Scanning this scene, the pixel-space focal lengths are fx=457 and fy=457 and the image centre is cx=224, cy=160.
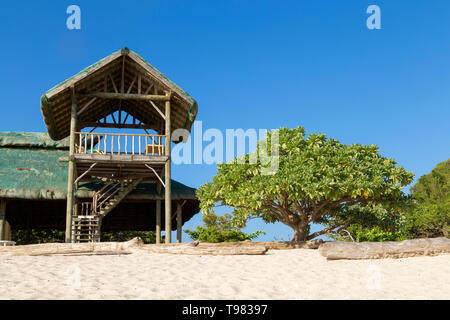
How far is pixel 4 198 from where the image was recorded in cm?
1945

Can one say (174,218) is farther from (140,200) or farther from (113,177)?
(113,177)

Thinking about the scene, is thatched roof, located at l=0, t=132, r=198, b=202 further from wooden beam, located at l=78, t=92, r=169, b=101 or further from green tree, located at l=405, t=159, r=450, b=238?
green tree, located at l=405, t=159, r=450, b=238

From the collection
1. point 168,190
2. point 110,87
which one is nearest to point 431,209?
point 168,190

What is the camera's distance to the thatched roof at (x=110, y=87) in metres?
17.2

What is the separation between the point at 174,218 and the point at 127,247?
12486 mm

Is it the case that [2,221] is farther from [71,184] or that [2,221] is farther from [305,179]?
[305,179]

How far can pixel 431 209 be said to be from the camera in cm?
3011

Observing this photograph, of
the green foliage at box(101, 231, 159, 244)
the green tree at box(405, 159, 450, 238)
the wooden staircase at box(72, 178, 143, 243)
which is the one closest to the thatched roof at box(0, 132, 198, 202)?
the wooden staircase at box(72, 178, 143, 243)

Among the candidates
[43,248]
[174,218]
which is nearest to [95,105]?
[174,218]

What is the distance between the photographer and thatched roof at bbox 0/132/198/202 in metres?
19.5

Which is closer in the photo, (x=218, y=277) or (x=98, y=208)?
(x=218, y=277)

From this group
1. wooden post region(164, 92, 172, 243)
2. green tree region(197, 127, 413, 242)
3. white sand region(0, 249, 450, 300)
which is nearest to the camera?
white sand region(0, 249, 450, 300)

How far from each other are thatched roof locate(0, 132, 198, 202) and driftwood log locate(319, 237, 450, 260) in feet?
34.2

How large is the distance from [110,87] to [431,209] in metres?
21.9
